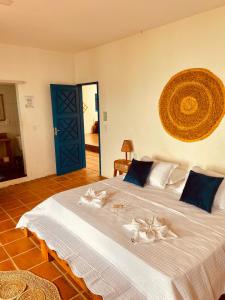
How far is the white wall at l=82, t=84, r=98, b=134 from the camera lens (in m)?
9.32

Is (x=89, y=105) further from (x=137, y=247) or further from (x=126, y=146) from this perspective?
(x=137, y=247)

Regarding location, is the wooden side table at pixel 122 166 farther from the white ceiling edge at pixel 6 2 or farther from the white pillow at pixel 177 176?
the white ceiling edge at pixel 6 2

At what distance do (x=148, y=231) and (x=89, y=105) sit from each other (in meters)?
8.07

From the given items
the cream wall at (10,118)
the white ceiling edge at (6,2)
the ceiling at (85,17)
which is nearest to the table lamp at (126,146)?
the ceiling at (85,17)

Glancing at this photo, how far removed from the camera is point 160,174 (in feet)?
10.4

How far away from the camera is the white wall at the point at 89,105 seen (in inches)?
367

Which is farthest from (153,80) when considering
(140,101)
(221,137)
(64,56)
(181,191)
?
(64,56)

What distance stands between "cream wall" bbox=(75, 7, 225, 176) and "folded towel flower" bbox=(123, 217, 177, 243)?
1525mm

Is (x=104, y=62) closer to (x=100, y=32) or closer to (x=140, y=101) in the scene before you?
(x=100, y=32)

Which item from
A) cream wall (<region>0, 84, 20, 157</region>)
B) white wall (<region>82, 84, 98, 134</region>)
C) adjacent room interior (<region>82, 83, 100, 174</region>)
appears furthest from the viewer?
white wall (<region>82, 84, 98, 134</region>)

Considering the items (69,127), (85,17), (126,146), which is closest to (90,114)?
(69,127)

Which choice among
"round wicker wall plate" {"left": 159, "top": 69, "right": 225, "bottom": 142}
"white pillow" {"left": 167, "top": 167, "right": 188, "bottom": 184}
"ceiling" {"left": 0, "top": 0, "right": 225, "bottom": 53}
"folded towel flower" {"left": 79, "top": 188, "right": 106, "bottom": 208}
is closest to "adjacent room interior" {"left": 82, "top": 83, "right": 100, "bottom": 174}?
"ceiling" {"left": 0, "top": 0, "right": 225, "bottom": 53}

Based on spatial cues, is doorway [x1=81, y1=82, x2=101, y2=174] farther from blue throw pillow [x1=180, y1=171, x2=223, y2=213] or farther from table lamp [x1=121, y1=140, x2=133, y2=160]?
blue throw pillow [x1=180, y1=171, x2=223, y2=213]

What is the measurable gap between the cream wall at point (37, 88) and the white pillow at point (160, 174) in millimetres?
2834
